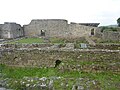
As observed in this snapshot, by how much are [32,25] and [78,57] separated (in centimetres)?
2734

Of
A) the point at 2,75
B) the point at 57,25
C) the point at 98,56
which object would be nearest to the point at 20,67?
the point at 2,75

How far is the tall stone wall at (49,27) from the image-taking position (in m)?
38.7

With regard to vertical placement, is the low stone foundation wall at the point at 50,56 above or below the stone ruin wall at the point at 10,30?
below

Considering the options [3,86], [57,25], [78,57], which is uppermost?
[57,25]

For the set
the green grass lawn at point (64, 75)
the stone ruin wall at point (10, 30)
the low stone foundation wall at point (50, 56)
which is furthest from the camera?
the stone ruin wall at point (10, 30)

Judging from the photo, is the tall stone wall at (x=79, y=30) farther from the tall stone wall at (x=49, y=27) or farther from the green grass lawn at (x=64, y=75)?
the green grass lawn at (x=64, y=75)

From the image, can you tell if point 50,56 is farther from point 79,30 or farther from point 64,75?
point 79,30

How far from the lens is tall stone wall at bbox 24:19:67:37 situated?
38719 mm

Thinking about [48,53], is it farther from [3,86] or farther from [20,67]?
[3,86]

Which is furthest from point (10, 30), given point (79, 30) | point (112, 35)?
point (112, 35)

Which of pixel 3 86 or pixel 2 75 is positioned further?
pixel 2 75

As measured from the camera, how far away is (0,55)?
15945mm

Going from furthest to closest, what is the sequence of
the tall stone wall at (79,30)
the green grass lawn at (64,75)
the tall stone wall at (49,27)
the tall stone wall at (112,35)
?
the tall stone wall at (49,27) < the tall stone wall at (79,30) < the tall stone wall at (112,35) < the green grass lawn at (64,75)

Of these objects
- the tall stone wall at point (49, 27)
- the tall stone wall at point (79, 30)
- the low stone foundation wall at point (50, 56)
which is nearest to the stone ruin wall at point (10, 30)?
the tall stone wall at point (49, 27)
